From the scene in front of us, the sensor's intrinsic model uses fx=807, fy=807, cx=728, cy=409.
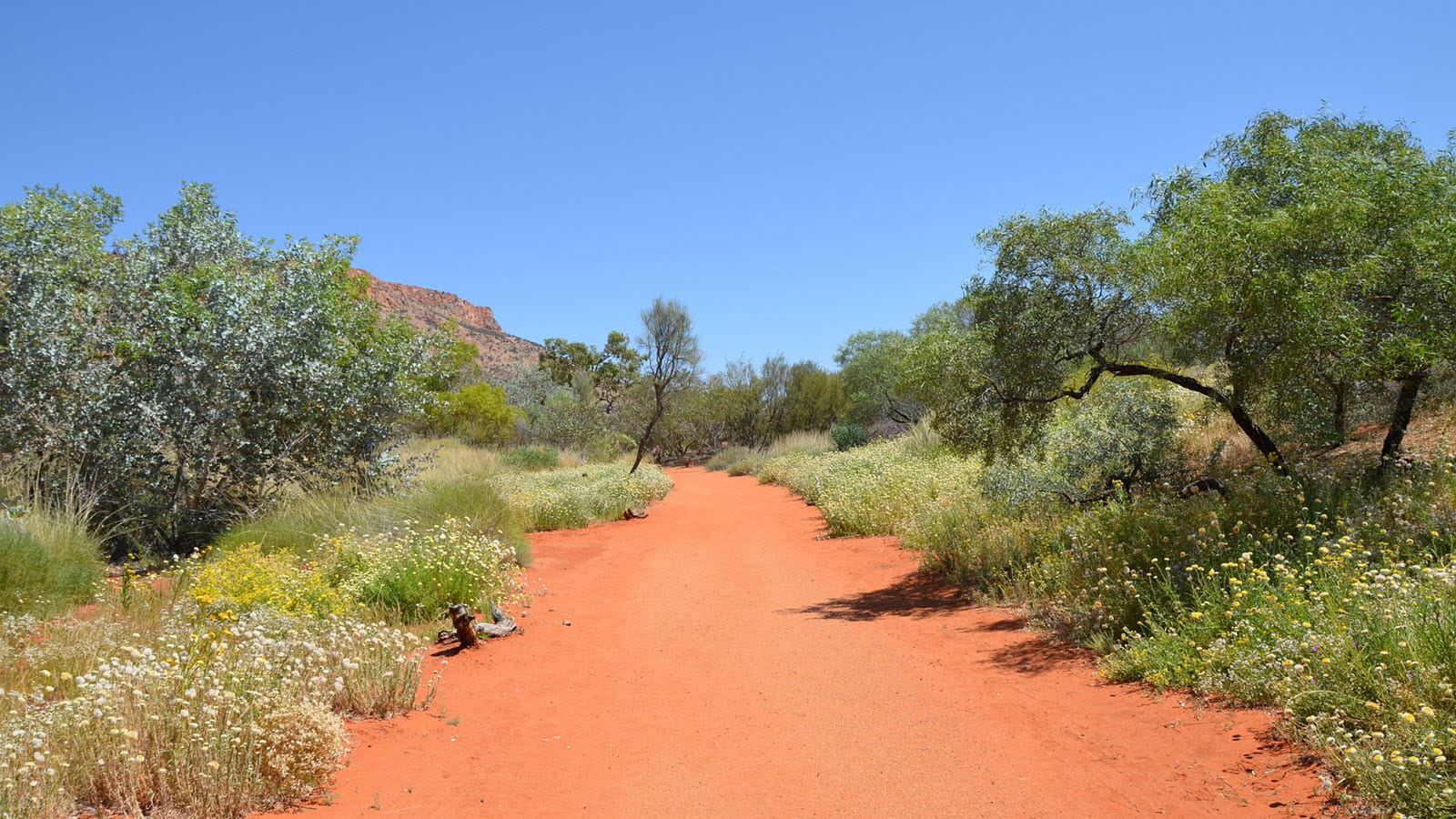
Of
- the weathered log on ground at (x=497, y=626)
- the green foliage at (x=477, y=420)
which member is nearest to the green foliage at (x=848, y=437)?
the green foliage at (x=477, y=420)

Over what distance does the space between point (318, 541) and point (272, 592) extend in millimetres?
2536

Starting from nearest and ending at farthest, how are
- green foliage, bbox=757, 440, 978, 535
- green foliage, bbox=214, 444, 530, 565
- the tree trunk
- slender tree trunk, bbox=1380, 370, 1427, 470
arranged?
1. slender tree trunk, bbox=1380, 370, 1427, 470
2. the tree trunk
3. green foliage, bbox=214, 444, 530, 565
4. green foliage, bbox=757, 440, 978, 535

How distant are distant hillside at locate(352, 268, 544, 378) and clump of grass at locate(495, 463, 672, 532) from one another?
44506 mm

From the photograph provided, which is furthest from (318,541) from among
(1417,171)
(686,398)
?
(686,398)

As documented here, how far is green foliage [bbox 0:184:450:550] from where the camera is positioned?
10.8m

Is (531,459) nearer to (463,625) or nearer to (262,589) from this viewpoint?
(262,589)

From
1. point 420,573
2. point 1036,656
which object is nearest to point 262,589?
point 420,573

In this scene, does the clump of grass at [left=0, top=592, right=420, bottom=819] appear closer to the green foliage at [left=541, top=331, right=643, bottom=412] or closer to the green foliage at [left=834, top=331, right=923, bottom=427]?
the green foliage at [left=834, top=331, right=923, bottom=427]

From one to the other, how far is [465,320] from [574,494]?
7823 centimetres

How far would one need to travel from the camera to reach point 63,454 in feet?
36.0

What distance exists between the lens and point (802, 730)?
5312 mm

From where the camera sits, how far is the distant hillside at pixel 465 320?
71500mm

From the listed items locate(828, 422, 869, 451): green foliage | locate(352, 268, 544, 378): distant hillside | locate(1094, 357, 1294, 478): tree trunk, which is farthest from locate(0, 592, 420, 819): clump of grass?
locate(352, 268, 544, 378): distant hillside

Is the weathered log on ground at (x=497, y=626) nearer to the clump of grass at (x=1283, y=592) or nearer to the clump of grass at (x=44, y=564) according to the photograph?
the clump of grass at (x=44, y=564)
